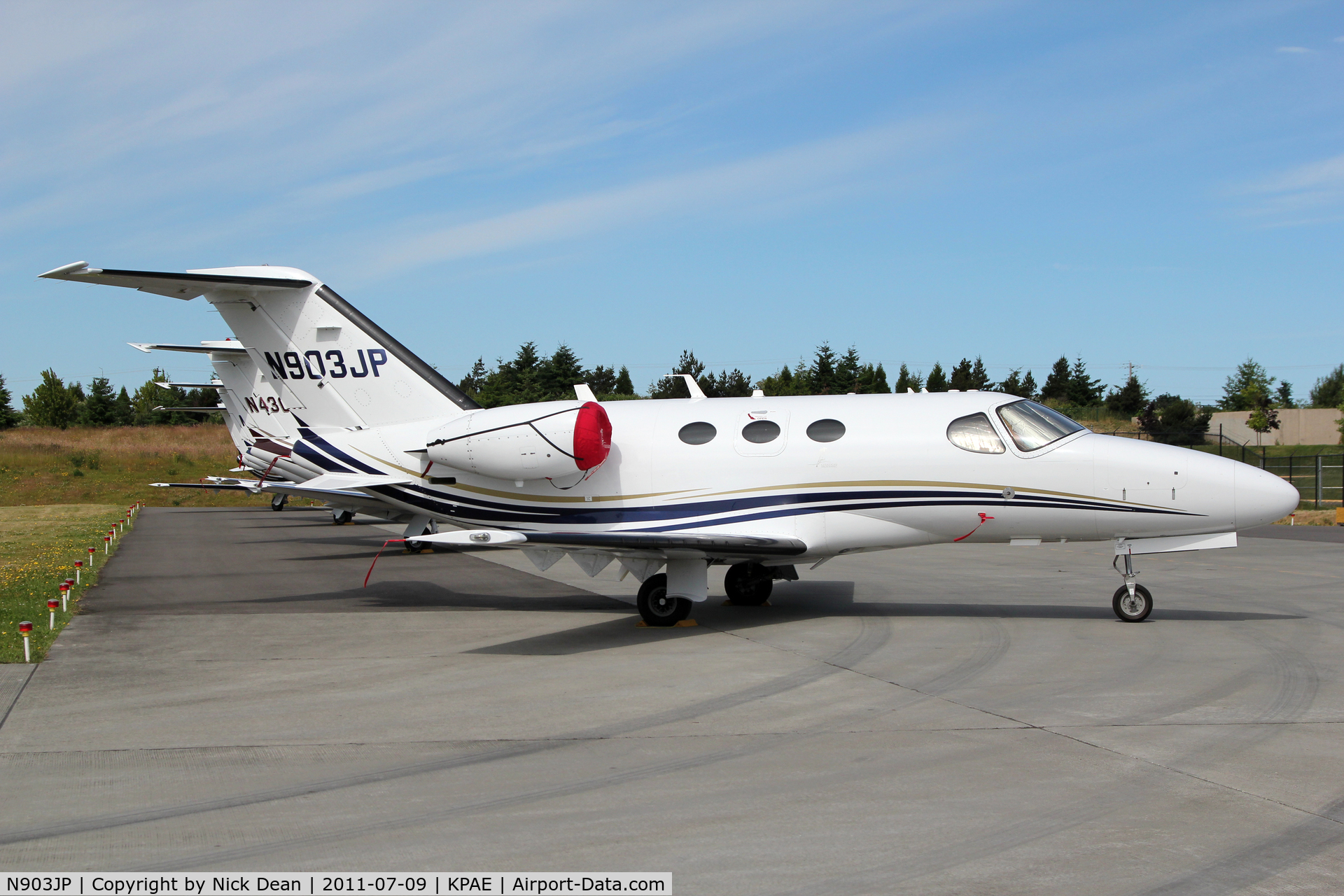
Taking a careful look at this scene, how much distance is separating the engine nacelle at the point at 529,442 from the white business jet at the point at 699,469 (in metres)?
0.03

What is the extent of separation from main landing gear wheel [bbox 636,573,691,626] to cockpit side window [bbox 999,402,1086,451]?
4699mm

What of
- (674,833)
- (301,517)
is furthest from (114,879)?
(301,517)

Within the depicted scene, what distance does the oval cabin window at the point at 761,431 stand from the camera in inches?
532

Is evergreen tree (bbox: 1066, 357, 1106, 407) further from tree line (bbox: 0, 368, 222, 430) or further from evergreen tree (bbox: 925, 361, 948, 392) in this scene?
tree line (bbox: 0, 368, 222, 430)

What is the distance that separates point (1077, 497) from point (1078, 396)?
66.0m

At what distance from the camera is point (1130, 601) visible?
1279 cm

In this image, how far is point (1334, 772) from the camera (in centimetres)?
663

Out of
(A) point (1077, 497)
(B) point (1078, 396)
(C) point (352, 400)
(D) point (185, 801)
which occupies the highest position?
(B) point (1078, 396)

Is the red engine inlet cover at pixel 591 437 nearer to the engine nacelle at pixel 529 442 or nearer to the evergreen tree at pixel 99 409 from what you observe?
the engine nacelle at pixel 529 442

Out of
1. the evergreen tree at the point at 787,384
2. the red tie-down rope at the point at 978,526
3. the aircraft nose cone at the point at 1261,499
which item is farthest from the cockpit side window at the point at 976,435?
the evergreen tree at the point at 787,384

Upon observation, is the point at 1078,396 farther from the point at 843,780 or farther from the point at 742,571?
the point at 843,780

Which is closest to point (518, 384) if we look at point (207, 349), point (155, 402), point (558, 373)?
point (558, 373)
